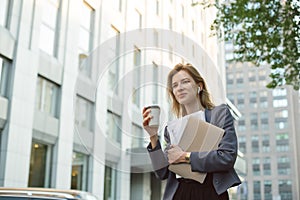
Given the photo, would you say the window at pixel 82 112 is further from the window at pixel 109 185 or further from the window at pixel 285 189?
the window at pixel 285 189

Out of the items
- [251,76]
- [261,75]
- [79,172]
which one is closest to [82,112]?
[79,172]

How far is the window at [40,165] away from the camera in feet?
44.0

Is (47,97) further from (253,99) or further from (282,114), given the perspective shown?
(253,99)

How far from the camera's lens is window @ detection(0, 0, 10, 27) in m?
12.6

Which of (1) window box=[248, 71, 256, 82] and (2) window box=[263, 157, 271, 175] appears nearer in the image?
(2) window box=[263, 157, 271, 175]

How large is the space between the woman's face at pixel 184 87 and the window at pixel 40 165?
41.0ft

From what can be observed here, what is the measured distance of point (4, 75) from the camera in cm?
1266

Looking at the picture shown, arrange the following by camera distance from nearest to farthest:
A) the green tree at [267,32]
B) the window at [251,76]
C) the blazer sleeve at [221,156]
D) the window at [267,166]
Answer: the blazer sleeve at [221,156] → the green tree at [267,32] → the window at [267,166] → the window at [251,76]

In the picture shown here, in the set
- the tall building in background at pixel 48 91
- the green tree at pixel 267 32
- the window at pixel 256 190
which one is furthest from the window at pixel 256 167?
the green tree at pixel 267 32

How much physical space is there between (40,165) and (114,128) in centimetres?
1280

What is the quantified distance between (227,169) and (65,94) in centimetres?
1382

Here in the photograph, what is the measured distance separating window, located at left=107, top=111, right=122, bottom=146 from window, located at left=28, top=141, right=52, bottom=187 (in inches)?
485

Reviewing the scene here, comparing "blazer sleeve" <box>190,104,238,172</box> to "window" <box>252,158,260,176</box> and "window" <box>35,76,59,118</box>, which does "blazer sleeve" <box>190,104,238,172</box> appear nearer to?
"window" <box>35,76,59,118</box>

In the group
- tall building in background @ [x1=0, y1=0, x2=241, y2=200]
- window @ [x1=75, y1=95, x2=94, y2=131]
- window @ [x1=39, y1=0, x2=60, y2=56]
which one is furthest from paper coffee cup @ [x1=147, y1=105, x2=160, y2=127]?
window @ [x1=39, y1=0, x2=60, y2=56]
